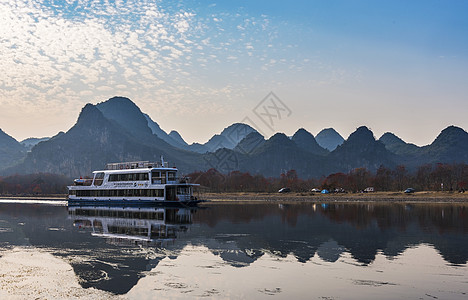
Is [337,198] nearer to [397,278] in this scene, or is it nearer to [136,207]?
[136,207]

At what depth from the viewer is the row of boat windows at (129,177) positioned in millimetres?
74769

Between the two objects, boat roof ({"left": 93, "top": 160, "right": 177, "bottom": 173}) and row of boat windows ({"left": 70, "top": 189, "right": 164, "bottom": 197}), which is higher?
boat roof ({"left": 93, "top": 160, "right": 177, "bottom": 173})

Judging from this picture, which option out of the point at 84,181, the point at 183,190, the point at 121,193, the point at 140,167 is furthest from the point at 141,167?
the point at 84,181

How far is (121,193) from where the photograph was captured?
7806 centimetres

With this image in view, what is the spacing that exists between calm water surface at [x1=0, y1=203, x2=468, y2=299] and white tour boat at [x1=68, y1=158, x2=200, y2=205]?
32029 millimetres

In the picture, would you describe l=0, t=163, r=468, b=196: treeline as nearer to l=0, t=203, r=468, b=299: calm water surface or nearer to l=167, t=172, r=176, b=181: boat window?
l=167, t=172, r=176, b=181: boat window

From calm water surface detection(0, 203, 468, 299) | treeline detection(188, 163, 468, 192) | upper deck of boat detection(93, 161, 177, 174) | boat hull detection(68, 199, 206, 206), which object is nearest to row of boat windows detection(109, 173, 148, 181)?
Answer: upper deck of boat detection(93, 161, 177, 174)

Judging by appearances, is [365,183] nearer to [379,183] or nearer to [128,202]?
[379,183]

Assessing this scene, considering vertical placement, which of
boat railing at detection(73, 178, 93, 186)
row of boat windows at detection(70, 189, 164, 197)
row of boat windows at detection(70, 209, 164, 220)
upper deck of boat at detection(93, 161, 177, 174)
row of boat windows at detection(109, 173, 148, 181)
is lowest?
row of boat windows at detection(70, 209, 164, 220)

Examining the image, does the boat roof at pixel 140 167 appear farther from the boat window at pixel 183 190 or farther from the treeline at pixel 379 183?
the treeline at pixel 379 183

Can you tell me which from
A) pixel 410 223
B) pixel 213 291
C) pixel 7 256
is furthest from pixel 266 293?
pixel 410 223

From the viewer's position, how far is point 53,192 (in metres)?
185

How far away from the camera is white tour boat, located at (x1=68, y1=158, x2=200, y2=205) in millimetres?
70000

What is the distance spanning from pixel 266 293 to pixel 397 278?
633 centimetres
